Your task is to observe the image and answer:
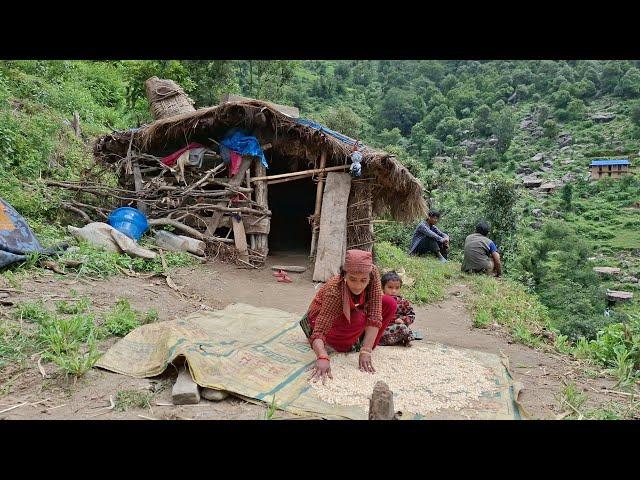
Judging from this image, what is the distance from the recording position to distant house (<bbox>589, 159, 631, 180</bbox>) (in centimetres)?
4041

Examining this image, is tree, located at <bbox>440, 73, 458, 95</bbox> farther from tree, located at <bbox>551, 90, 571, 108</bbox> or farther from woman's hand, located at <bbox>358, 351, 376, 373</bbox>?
woman's hand, located at <bbox>358, 351, 376, 373</bbox>

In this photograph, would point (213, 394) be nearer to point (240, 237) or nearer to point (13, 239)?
point (13, 239)

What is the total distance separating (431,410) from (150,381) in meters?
1.93

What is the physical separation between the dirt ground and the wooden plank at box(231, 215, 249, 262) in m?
0.39

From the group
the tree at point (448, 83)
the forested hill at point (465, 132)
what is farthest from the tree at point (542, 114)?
the tree at point (448, 83)

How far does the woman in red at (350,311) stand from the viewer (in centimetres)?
351

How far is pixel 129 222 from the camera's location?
7738 mm

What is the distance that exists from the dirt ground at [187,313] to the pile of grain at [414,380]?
0.38 meters

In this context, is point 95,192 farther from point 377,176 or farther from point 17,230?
point 377,176

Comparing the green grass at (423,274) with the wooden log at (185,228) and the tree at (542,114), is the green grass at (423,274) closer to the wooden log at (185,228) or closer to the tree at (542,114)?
the wooden log at (185,228)

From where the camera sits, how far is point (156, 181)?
8.77 meters

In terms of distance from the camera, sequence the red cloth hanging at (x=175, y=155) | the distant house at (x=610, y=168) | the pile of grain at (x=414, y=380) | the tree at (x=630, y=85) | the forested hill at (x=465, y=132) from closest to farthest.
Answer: the pile of grain at (x=414, y=380), the red cloth hanging at (x=175, y=155), the forested hill at (x=465, y=132), the distant house at (x=610, y=168), the tree at (x=630, y=85)

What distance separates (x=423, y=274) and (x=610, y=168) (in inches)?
1576

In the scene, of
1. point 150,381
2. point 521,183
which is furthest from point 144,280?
point 521,183
